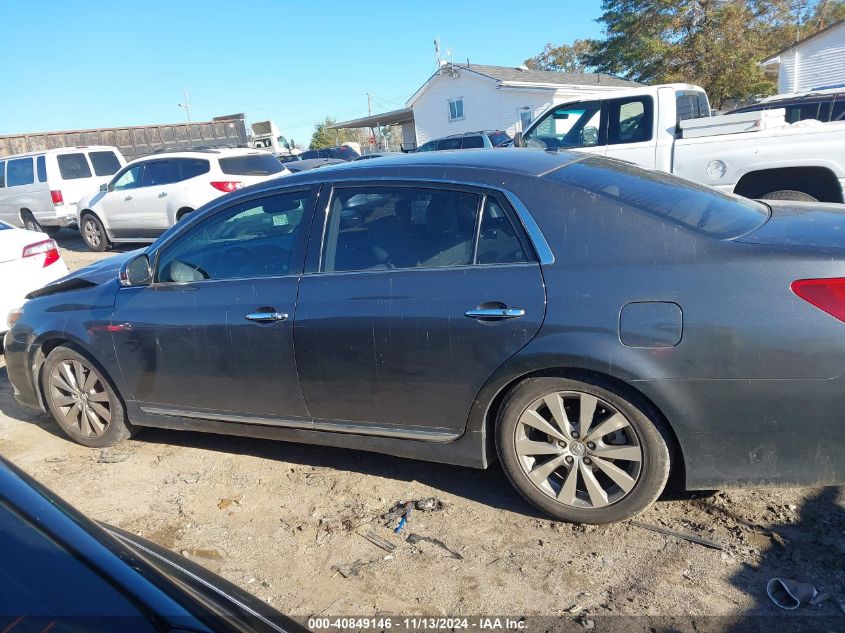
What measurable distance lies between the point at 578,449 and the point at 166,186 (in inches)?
404

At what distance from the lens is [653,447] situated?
286cm

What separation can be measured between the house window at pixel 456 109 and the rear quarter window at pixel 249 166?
23.5 meters

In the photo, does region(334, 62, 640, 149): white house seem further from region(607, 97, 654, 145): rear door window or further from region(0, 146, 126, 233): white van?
region(607, 97, 654, 145): rear door window

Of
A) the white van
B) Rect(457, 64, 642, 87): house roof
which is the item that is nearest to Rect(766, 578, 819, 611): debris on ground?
the white van

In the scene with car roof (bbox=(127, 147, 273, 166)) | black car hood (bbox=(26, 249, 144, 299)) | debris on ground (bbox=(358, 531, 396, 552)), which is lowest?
debris on ground (bbox=(358, 531, 396, 552))

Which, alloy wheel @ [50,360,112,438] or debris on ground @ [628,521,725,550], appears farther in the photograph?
alloy wheel @ [50,360,112,438]

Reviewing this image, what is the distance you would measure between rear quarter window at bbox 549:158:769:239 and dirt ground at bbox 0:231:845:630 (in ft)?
4.29

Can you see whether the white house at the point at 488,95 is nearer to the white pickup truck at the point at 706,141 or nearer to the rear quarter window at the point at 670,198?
the white pickup truck at the point at 706,141

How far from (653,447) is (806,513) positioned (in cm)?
85

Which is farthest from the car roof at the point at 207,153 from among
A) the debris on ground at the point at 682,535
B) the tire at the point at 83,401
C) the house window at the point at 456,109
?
the house window at the point at 456,109

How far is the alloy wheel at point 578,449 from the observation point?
292 cm

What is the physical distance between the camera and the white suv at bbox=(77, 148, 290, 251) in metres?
11.1

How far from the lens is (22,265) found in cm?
666

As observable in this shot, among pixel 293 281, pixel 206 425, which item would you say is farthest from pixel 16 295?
pixel 293 281
